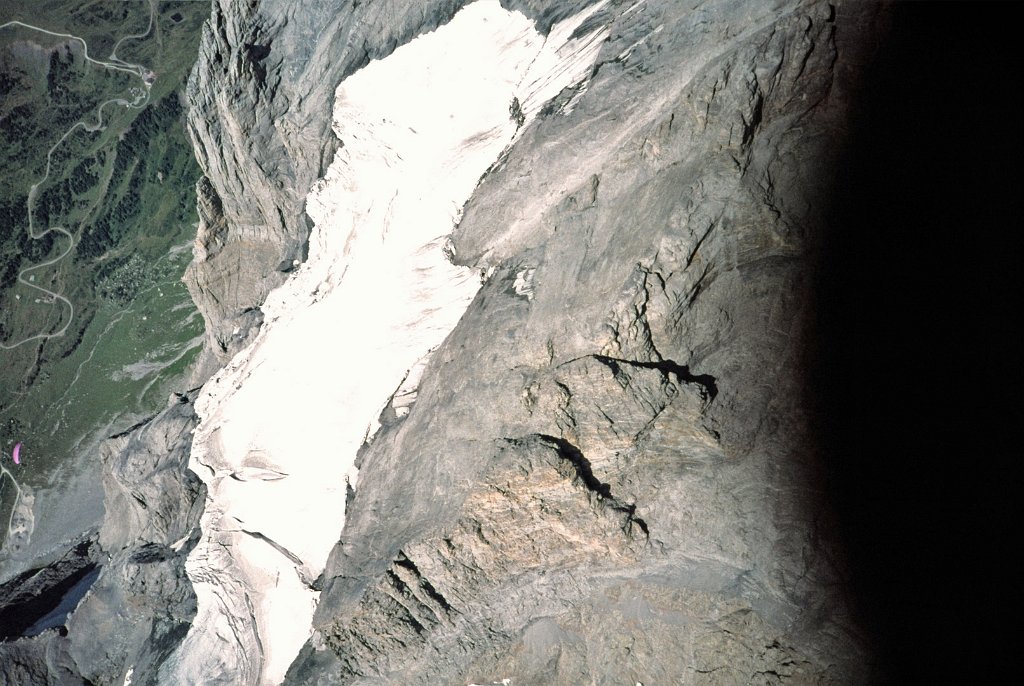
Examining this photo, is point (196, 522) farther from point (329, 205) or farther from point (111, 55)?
point (111, 55)

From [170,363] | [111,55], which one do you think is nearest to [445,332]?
[170,363]

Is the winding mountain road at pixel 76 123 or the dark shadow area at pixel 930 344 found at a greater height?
the winding mountain road at pixel 76 123

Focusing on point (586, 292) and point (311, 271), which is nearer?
point (586, 292)

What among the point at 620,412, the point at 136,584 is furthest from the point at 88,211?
the point at 620,412

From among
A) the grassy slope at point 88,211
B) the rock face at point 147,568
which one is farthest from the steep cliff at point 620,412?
the grassy slope at point 88,211

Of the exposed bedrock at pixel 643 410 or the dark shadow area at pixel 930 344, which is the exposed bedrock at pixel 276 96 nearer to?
the exposed bedrock at pixel 643 410

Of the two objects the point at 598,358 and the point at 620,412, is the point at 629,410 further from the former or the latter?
the point at 598,358
